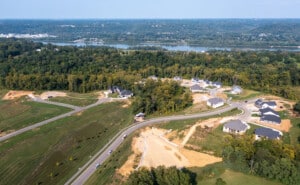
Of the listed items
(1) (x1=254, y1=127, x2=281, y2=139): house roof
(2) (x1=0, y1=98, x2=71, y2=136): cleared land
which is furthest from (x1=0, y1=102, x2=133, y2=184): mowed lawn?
(1) (x1=254, y1=127, x2=281, y2=139): house roof

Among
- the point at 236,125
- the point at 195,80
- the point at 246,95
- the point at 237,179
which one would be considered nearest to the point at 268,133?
the point at 236,125

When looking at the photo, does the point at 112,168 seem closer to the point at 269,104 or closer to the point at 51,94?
the point at 269,104

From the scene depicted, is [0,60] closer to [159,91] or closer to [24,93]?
[24,93]

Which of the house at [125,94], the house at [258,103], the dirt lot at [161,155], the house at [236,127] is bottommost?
the dirt lot at [161,155]

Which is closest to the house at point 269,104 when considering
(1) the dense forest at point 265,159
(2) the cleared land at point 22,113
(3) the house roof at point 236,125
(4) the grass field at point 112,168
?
(3) the house roof at point 236,125

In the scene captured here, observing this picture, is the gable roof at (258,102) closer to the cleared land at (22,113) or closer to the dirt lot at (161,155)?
the dirt lot at (161,155)
